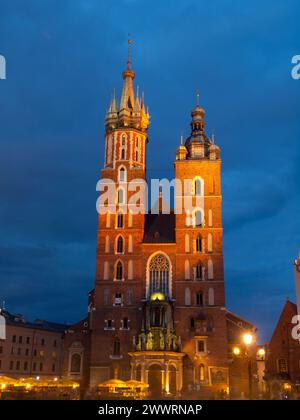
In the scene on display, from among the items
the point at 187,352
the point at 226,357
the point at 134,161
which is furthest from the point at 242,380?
the point at 134,161

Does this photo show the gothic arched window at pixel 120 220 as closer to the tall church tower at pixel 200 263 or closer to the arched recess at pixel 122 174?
the arched recess at pixel 122 174

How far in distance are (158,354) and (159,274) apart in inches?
451

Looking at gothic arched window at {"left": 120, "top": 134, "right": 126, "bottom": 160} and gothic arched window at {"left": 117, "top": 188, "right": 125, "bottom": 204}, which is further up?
gothic arched window at {"left": 120, "top": 134, "right": 126, "bottom": 160}

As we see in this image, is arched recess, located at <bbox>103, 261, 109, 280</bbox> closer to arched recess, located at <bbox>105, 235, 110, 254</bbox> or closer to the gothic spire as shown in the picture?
arched recess, located at <bbox>105, 235, 110, 254</bbox>

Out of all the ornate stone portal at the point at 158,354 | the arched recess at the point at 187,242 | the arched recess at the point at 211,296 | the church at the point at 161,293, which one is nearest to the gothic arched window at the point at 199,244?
the church at the point at 161,293

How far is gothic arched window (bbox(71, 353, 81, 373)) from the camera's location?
69.8 meters

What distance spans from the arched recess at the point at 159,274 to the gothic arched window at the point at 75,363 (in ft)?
43.6

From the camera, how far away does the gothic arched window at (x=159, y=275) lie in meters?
69.6

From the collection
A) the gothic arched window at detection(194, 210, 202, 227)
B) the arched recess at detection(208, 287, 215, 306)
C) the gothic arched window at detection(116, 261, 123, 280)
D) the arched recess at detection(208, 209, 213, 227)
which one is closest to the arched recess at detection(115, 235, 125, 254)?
the gothic arched window at detection(116, 261, 123, 280)

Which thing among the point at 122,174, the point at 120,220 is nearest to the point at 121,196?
the point at 122,174

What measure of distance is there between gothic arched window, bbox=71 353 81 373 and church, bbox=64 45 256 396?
13 centimetres

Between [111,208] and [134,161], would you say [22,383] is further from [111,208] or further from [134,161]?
[134,161]

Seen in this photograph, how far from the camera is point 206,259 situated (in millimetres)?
69562

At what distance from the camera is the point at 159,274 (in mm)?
70062
